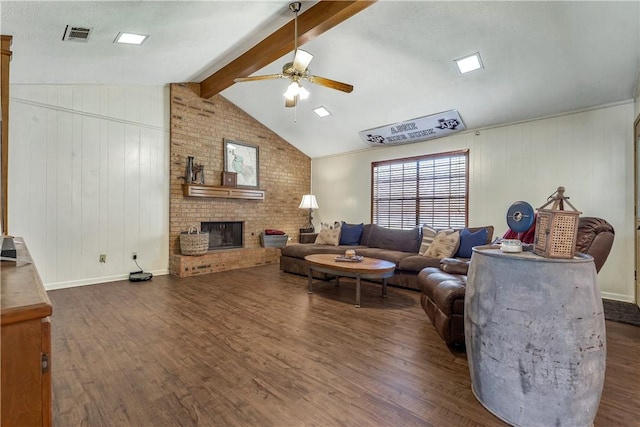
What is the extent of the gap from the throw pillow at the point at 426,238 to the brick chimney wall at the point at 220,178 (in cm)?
304

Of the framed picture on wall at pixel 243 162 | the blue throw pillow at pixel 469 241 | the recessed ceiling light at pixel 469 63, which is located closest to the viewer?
the recessed ceiling light at pixel 469 63

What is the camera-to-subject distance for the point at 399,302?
3654 millimetres

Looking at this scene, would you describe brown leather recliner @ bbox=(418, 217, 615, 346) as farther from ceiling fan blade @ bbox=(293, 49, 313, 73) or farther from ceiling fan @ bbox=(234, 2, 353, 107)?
ceiling fan blade @ bbox=(293, 49, 313, 73)

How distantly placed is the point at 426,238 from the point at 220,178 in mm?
3875

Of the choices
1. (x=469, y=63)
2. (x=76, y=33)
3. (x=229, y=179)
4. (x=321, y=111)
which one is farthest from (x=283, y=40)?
(x=229, y=179)

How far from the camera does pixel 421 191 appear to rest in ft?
18.2

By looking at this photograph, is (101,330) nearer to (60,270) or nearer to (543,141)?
(60,270)

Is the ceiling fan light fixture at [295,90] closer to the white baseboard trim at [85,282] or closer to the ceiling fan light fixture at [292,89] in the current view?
the ceiling fan light fixture at [292,89]

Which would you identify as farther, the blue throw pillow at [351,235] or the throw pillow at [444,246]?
the blue throw pillow at [351,235]

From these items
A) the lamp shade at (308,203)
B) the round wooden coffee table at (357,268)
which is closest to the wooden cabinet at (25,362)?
the round wooden coffee table at (357,268)

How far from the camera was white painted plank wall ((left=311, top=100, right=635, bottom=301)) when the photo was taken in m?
3.71

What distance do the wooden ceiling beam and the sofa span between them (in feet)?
9.49

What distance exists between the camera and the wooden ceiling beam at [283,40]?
3068 mm

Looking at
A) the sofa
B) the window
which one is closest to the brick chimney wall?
the sofa
